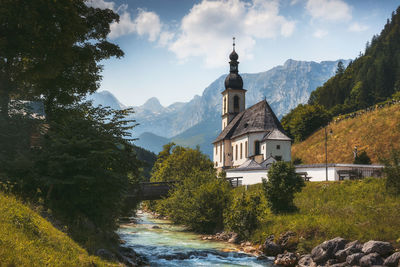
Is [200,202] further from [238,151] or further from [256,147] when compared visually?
[238,151]

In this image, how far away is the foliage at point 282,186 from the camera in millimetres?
28177

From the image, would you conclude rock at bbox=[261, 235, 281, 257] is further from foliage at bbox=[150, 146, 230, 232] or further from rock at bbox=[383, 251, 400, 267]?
foliage at bbox=[150, 146, 230, 232]

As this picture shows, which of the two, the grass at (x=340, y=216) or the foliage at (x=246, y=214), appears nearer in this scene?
the grass at (x=340, y=216)

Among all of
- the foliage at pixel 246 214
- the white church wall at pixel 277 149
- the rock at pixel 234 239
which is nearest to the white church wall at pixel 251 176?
the foliage at pixel 246 214

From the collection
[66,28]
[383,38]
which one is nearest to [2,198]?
[66,28]

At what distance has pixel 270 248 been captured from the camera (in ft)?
78.6

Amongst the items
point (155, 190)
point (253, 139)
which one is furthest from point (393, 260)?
point (253, 139)

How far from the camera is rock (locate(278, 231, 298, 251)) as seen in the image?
23303 millimetres

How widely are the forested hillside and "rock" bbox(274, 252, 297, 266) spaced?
6318 centimetres

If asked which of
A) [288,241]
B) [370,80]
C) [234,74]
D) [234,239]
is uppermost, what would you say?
[370,80]

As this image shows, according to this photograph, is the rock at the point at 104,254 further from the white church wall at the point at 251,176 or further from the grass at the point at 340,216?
the white church wall at the point at 251,176

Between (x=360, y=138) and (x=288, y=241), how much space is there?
42.7 metres

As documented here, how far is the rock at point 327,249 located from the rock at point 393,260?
2924mm

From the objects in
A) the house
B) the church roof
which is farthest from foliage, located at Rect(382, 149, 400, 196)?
the church roof
